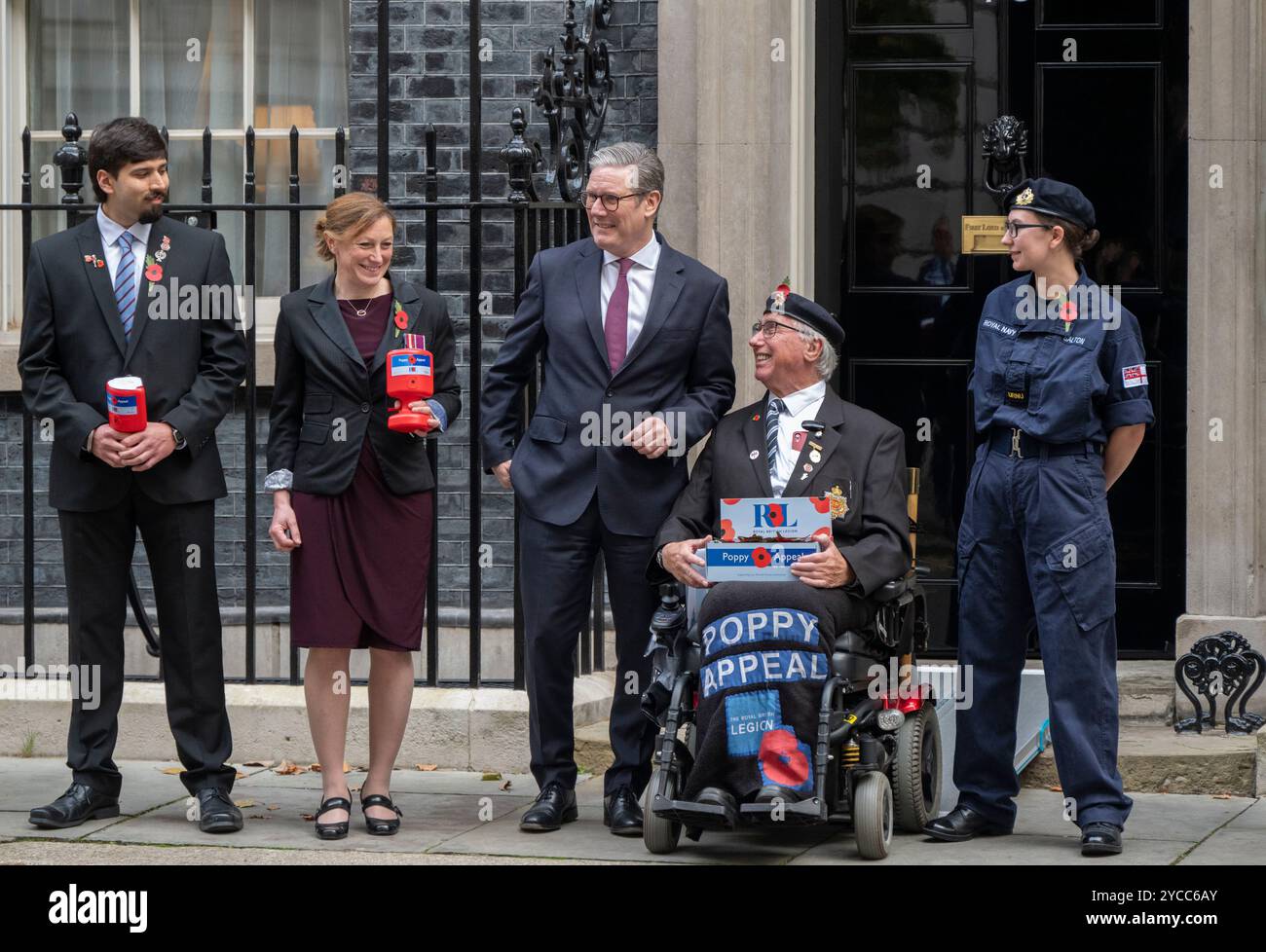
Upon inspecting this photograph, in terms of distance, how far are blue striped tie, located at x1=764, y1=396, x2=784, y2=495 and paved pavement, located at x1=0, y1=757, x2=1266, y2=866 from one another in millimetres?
1102

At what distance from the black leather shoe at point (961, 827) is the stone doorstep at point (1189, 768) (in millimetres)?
810

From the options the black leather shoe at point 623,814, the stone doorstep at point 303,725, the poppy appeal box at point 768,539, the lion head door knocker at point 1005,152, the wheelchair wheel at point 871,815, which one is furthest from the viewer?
the lion head door knocker at point 1005,152

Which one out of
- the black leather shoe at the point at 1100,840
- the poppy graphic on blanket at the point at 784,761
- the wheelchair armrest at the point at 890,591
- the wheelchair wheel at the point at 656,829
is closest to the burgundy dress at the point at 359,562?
the wheelchair wheel at the point at 656,829

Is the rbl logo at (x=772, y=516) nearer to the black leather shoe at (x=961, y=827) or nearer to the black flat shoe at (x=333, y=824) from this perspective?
the black leather shoe at (x=961, y=827)

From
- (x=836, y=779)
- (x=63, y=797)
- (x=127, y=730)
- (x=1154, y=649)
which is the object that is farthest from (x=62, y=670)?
(x=1154, y=649)

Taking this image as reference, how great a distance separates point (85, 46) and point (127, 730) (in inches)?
131

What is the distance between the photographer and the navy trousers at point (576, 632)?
20.4ft

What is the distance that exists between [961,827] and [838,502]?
1065 mm

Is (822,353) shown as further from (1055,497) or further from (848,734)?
(848,734)

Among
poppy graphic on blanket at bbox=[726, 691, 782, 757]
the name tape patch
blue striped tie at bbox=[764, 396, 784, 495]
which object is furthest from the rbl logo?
the name tape patch

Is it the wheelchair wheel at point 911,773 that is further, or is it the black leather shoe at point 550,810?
the black leather shoe at point 550,810

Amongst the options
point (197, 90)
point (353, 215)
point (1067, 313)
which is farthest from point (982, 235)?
point (197, 90)

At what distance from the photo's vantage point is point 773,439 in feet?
19.9

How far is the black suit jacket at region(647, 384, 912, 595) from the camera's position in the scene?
19.5 feet
